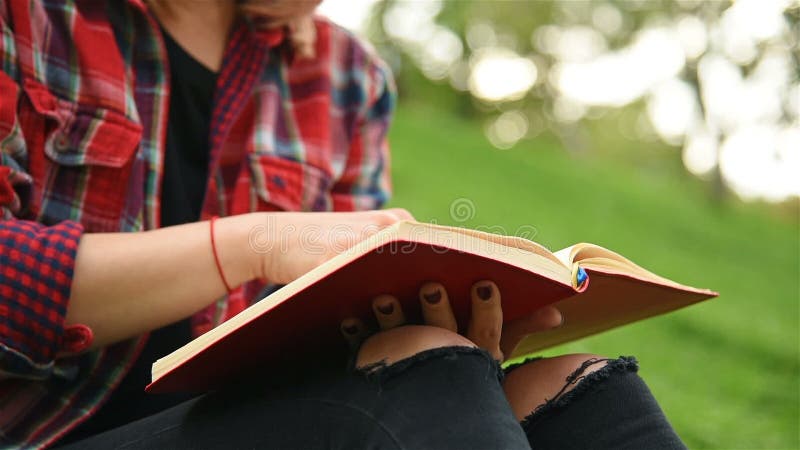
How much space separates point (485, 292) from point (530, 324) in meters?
0.13

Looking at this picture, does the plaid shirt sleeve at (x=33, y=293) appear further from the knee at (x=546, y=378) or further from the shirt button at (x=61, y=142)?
the knee at (x=546, y=378)

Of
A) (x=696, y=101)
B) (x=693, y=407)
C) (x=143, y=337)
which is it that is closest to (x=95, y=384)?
(x=143, y=337)

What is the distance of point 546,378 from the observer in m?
0.81

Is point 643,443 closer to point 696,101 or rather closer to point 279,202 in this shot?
point 279,202

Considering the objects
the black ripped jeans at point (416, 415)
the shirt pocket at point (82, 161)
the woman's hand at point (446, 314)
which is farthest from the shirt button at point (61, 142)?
the woman's hand at point (446, 314)

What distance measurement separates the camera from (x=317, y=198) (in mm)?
1267

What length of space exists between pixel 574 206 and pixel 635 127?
53.7ft

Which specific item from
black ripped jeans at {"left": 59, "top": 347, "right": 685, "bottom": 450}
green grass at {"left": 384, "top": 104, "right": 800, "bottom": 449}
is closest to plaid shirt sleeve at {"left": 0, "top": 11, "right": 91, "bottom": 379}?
black ripped jeans at {"left": 59, "top": 347, "right": 685, "bottom": 450}

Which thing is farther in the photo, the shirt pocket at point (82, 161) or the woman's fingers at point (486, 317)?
the shirt pocket at point (82, 161)

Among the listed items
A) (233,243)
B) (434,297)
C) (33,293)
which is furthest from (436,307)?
(33,293)

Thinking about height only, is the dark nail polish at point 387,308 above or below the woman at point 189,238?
above

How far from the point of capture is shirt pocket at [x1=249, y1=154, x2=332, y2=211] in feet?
3.85

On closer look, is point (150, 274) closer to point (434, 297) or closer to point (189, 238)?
point (189, 238)

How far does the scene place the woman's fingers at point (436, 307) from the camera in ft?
Result: 2.22
